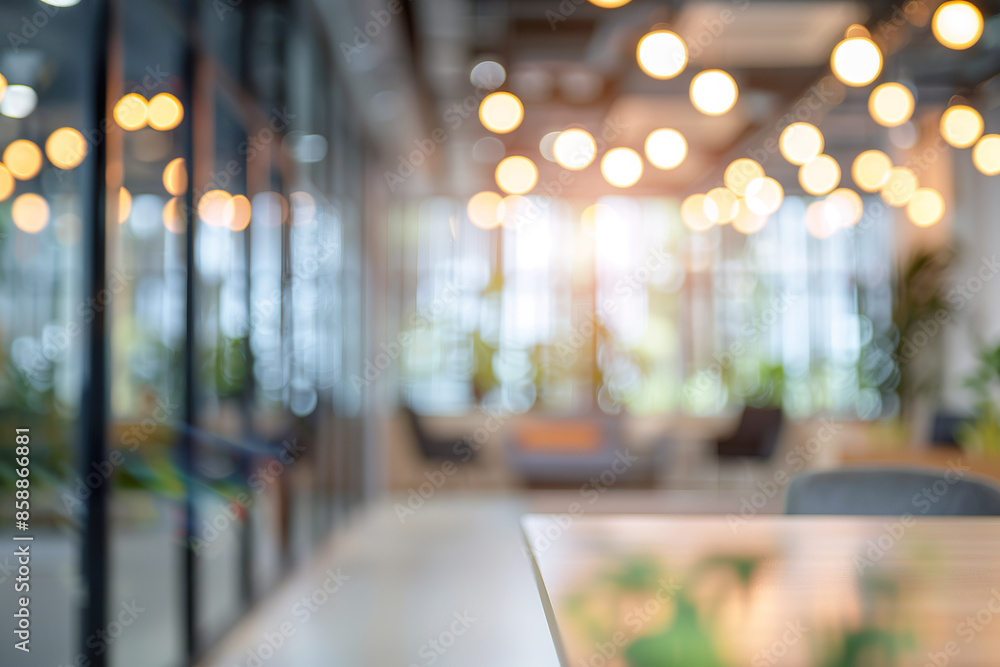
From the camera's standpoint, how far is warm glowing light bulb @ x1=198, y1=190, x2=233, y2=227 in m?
3.31

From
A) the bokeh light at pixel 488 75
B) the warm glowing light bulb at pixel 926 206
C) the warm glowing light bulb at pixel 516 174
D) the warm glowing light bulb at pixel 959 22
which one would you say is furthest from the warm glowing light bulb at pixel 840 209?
the warm glowing light bulb at pixel 959 22

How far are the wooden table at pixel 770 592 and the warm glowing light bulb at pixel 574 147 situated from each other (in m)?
2.96

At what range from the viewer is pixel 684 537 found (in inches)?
69.6

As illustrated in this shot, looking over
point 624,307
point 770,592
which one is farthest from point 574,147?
point 624,307

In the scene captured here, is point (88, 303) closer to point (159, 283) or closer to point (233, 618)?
point (159, 283)

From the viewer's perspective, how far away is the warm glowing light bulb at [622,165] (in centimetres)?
473

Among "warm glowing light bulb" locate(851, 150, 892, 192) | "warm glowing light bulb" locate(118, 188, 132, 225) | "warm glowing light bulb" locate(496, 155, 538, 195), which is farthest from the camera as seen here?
"warm glowing light bulb" locate(496, 155, 538, 195)

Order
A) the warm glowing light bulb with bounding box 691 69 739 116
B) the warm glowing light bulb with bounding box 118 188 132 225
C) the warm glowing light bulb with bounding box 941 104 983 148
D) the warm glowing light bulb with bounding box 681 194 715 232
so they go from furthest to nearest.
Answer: the warm glowing light bulb with bounding box 681 194 715 232
the warm glowing light bulb with bounding box 941 104 983 148
the warm glowing light bulb with bounding box 691 69 739 116
the warm glowing light bulb with bounding box 118 188 132 225

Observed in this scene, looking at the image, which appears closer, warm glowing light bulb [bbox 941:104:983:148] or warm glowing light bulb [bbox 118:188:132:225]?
warm glowing light bulb [bbox 118:188:132:225]

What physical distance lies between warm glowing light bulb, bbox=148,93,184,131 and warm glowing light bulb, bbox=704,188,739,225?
194 inches

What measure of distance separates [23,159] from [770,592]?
1921 millimetres

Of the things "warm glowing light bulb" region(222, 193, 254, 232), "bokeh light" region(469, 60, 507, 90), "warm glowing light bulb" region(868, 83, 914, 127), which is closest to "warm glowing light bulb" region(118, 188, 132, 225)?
"warm glowing light bulb" region(222, 193, 254, 232)

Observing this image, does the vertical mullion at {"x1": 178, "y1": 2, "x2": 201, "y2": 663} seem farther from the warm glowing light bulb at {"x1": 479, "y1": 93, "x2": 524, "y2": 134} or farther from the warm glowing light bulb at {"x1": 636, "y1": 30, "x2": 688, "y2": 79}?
the warm glowing light bulb at {"x1": 636, "y1": 30, "x2": 688, "y2": 79}

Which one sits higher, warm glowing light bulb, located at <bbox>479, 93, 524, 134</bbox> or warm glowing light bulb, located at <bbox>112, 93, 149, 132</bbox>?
warm glowing light bulb, located at <bbox>479, 93, 524, 134</bbox>
